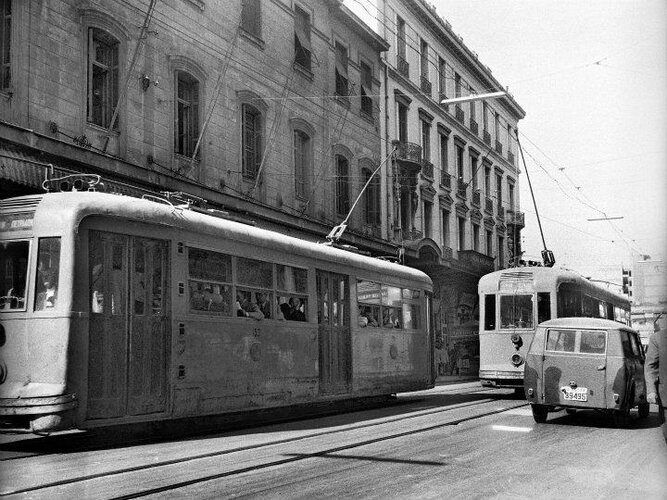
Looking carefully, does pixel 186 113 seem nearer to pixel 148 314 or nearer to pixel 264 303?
pixel 264 303

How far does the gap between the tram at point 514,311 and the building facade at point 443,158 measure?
917 cm

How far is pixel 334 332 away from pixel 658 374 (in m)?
7.79

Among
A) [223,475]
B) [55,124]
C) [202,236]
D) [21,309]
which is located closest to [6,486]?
[223,475]

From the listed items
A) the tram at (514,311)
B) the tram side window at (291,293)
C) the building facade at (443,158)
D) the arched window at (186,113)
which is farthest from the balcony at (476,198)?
the tram side window at (291,293)

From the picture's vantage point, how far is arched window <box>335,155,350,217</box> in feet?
83.1

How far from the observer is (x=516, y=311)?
2014 centimetres

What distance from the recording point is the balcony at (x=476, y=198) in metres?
41.3

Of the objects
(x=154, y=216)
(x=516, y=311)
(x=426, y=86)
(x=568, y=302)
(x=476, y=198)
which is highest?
(x=426, y=86)

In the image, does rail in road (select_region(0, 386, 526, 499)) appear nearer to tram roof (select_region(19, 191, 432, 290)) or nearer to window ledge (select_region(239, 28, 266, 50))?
tram roof (select_region(19, 191, 432, 290))

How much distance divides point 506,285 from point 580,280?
289cm

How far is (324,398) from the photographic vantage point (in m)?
14.3

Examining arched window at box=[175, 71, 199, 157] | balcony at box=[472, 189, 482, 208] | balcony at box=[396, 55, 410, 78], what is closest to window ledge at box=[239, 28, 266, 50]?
arched window at box=[175, 71, 199, 157]

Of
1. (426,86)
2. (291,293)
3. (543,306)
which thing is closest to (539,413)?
(291,293)

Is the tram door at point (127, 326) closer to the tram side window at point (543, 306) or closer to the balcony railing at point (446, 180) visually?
the tram side window at point (543, 306)
